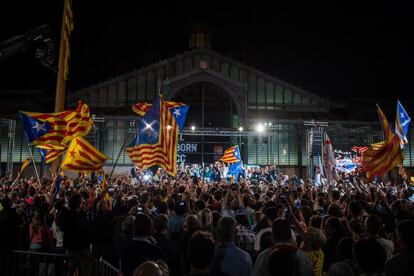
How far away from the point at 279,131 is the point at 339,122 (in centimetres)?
503

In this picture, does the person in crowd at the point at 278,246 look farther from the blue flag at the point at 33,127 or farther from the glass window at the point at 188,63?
the glass window at the point at 188,63

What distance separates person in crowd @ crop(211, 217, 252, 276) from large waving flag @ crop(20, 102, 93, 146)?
337 inches

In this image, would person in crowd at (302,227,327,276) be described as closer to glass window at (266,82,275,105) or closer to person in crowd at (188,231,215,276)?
person in crowd at (188,231,215,276)

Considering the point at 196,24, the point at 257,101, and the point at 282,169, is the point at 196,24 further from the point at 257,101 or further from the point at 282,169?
the point at 282,169

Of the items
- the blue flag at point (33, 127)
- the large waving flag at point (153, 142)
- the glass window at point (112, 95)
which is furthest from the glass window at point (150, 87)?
the large waving flag at point (153, 142)

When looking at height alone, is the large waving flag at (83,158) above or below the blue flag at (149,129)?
below

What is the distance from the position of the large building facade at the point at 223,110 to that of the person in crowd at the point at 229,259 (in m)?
24.8

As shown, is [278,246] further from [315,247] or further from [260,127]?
[260,127]

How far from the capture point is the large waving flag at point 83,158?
33.5ft

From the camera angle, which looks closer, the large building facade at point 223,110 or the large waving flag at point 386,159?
the large waving flag at point 386,159

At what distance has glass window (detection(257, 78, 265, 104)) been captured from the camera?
33094mm

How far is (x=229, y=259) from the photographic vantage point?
4.27m

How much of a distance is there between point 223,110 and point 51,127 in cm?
2140

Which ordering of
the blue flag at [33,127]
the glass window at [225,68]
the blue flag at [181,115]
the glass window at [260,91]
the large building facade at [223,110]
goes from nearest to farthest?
the blue flag at [33,127] → the blue flag at [181,115] → the large building facade at [223,110] → the glass window at [225,68] → the glass window at [260,91]
